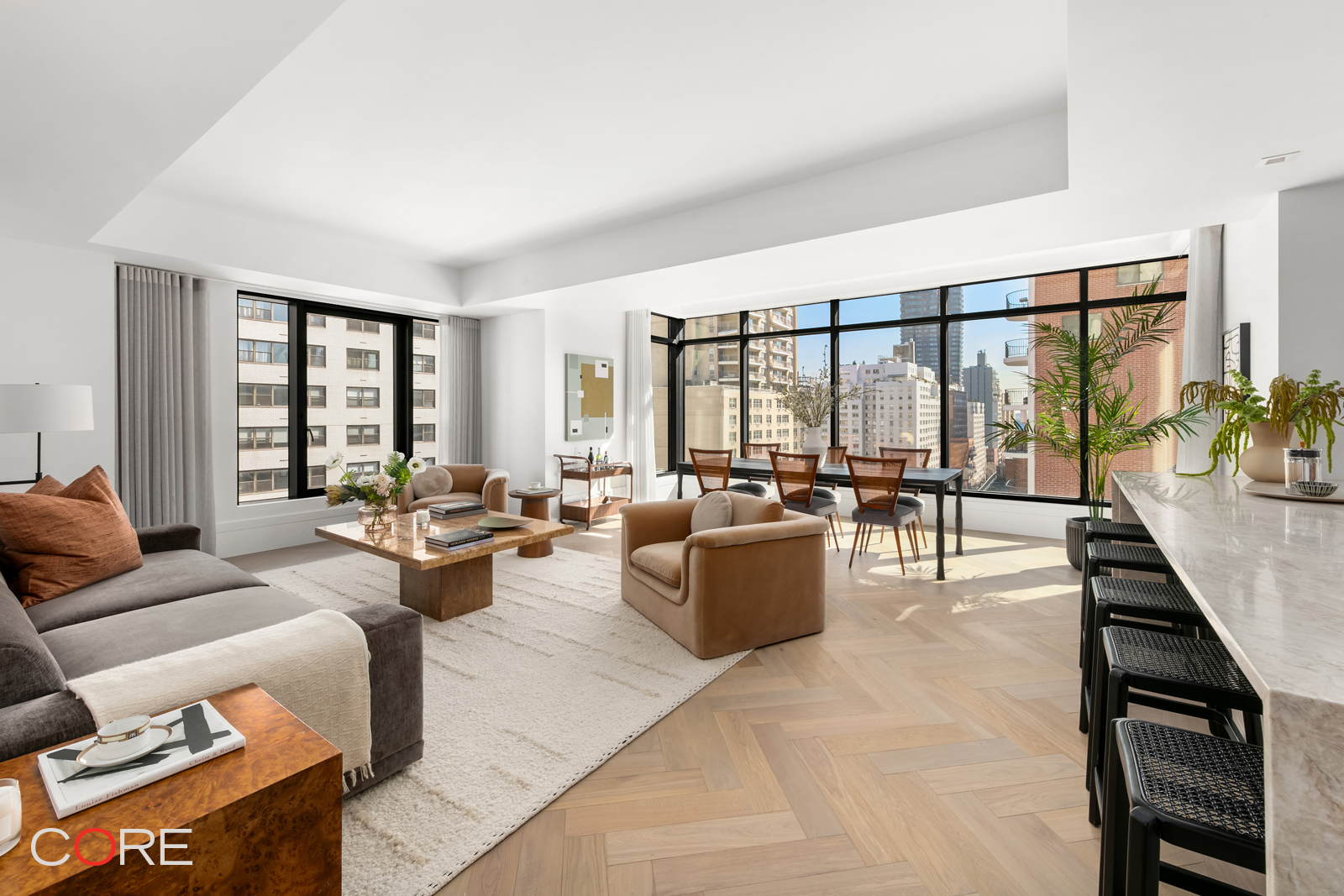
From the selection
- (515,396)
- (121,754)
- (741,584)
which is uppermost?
(515,396)

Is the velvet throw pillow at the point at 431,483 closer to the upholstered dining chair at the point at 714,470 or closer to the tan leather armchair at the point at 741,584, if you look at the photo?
the upholstered dining chair at the point at 714,470

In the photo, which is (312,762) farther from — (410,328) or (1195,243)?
(410,328)

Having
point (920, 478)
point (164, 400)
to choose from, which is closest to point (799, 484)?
point (920, 478)

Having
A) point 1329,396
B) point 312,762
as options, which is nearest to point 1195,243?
point 1329,396

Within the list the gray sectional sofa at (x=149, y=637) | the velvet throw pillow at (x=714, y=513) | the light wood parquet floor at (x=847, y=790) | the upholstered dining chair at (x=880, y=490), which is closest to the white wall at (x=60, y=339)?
the gray sectional sofa at (x=149, y=637)

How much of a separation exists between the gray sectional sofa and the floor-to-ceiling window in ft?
15.9

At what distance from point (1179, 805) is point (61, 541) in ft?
11.6

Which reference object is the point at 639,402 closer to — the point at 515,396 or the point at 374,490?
the point at 515,396

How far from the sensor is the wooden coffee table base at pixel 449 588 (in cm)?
332

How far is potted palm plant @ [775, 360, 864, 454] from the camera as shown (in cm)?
546

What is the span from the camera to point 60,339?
13.0ft

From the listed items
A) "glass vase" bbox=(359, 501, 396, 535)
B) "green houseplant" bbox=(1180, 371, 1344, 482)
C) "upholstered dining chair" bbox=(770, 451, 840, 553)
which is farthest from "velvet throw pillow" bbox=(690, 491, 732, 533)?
"green houseplant" bbox=(1180, 371, 1344, 482)

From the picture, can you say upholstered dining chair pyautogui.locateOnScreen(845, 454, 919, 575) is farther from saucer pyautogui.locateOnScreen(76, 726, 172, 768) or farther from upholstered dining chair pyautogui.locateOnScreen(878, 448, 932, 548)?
saucer pyautogui.locateOnScreen(76, 726, 172, 768)

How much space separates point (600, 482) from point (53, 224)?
4485 millimetres
